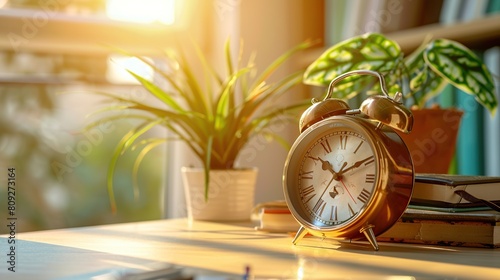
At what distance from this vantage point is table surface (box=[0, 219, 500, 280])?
34.3 inches

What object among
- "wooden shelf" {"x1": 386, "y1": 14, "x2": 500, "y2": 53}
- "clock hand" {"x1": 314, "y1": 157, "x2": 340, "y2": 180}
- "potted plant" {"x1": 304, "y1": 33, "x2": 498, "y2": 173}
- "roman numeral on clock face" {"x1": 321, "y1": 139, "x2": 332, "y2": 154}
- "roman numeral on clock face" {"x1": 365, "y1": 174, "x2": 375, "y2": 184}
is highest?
→ "wooden shelf" {"x1": 386, "y1": 14, "x2": 500, "y2": 53}

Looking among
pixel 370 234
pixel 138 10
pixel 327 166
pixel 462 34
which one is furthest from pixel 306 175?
pixel 138 10

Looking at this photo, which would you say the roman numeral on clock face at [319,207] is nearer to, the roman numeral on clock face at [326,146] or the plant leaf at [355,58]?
the roman numeral on clock face at [326,146]

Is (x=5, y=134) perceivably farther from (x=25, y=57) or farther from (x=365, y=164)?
(x=365, y=164)

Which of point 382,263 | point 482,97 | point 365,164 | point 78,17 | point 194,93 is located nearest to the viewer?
point 382,263

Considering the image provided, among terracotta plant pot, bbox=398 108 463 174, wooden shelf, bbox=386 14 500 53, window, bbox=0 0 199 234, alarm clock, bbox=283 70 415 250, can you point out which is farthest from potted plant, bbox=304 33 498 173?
window, bbox=0 0 199 234

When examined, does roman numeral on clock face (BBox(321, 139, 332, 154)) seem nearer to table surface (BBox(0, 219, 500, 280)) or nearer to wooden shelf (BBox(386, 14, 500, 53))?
table surface (BBox(0, 219, 500, 280))

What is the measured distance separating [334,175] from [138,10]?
4.20 ft

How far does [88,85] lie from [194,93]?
0.72 m

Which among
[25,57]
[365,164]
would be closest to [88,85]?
[25,57]

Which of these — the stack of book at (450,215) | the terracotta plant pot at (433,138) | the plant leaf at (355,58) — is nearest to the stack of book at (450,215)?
the stack of book at (450,215)

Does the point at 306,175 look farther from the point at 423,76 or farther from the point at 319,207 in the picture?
the point at 423,76

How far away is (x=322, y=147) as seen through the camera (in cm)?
119

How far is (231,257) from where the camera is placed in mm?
1015
